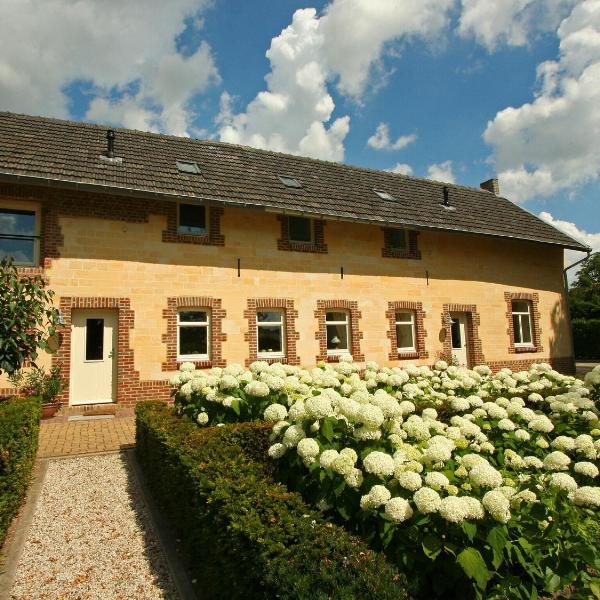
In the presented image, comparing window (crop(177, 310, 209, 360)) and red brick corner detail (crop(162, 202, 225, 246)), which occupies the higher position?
red brick corner detail (crop(162, 202, 225, 246))

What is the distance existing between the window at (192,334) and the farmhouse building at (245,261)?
0.04m

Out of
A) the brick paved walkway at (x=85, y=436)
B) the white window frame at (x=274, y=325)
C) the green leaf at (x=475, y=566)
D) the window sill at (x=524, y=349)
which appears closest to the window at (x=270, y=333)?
the white window frame at (x=274, y=325)

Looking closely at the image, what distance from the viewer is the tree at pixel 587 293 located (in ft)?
107

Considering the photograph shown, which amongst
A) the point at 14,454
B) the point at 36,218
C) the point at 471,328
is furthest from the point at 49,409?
the point at 471,328

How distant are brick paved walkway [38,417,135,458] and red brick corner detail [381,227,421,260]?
8.76m

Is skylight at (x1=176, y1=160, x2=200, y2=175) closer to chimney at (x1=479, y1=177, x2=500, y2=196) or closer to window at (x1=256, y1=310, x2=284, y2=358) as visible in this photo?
window at (x1=256, y1=310, x2=284, y2=358)

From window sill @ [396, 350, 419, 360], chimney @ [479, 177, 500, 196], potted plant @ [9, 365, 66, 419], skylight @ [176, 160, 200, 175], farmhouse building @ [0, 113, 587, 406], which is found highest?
chimney @ [479, 177, 500, 196]

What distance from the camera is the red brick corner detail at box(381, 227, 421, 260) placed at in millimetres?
13969

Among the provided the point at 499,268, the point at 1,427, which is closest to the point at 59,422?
the point at 1,427

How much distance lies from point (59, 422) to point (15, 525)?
504cm

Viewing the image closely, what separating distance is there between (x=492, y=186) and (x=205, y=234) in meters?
15.6

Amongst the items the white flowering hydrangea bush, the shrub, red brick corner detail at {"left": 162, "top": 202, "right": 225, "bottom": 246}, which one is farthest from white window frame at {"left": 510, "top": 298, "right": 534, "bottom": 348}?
the white flowering hydrangea bush

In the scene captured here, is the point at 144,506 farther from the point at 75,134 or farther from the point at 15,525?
the point at 75,134

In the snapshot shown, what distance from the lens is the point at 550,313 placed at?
1689 centimetres
